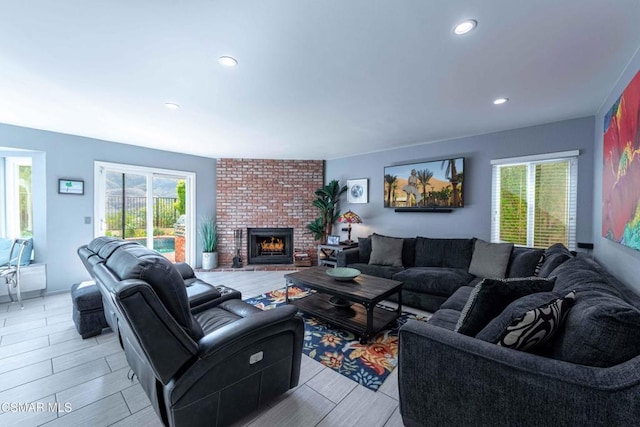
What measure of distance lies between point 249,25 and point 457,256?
3.60 meters

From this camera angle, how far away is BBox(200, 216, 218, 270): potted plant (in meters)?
5.14

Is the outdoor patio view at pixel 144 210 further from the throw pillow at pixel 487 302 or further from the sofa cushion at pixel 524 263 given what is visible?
the sofa cushion at pixel 524 263

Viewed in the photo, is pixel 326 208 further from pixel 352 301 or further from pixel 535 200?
pixel 535 200

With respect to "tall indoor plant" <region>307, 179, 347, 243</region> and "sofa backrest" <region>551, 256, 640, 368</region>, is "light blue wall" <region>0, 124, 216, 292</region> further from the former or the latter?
"sofa backrest" <region>551, 256, 640, 368</region>

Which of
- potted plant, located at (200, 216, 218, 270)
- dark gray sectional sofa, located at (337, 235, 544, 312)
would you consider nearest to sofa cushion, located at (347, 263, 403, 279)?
dark gray sectional sofa, located at (337, 235, 544, 312)

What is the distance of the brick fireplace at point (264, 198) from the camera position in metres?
5.45

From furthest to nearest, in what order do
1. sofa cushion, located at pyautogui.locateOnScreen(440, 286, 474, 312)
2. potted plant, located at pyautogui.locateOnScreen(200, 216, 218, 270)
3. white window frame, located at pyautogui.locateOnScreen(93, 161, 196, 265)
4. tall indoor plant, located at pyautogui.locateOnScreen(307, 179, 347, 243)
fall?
tall indoor plant, located at pyautogui.locateOnScreen(307, 179, 347, 243) → potted plant, located at pyautogui.locateOnScreen(200, 216, 218, 270) → white window frame, located at pyautogui.locateOnScreen(93, 161, 196, 265) → sofa cushion, located at pyautogui.locateOnScreen(440, 286, 474, 312)

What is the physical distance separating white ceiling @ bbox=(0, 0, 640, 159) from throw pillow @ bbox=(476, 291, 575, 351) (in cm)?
160

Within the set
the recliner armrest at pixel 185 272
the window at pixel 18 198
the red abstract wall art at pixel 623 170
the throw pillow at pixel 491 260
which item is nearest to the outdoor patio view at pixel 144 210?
Result: the window at pixel 18 198

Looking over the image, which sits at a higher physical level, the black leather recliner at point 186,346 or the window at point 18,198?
the window at point 18,198

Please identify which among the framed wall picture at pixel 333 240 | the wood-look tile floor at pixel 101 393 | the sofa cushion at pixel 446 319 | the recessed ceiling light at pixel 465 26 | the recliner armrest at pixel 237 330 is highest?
the recessed ceiling light at pixel 465 26

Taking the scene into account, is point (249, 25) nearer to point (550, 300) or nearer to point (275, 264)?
point (550, 300)

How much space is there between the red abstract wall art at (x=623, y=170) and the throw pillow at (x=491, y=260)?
2.91ft

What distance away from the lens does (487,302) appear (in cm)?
133
